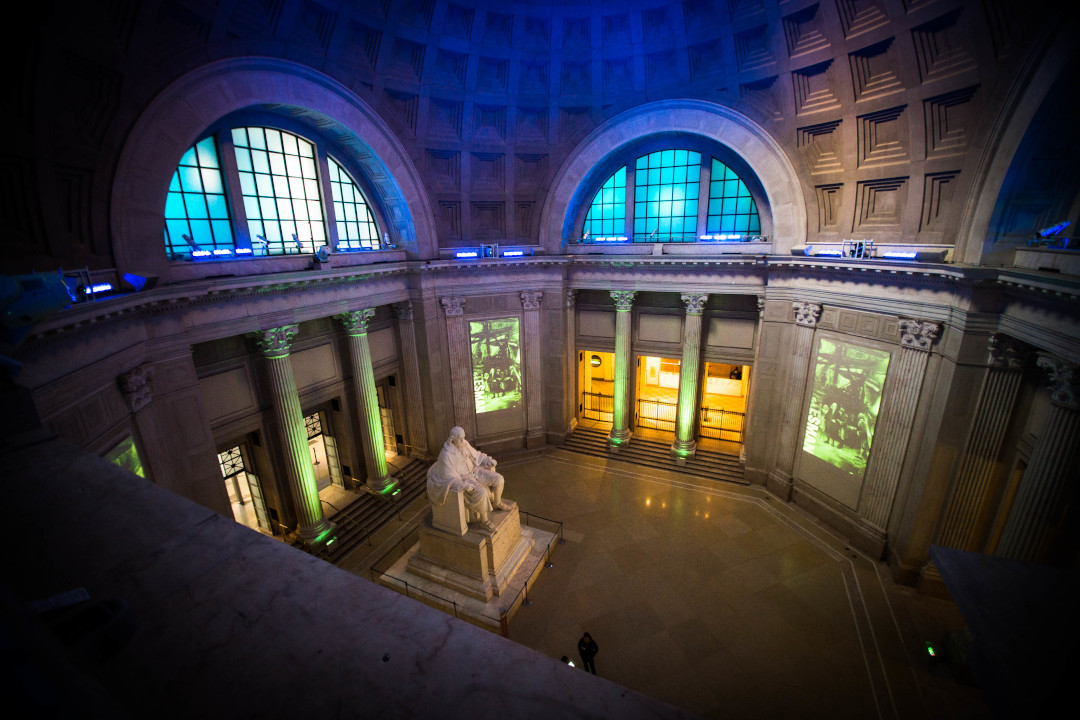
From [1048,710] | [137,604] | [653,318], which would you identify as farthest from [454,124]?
[1048,710]

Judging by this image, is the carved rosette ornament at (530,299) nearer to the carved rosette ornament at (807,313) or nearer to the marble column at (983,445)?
the carved rosette ornament at (807,313)

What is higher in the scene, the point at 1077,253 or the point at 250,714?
the point at 1077,253

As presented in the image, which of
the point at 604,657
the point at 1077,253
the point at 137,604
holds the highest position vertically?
the point at 1077,253

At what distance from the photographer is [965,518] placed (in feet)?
34.9

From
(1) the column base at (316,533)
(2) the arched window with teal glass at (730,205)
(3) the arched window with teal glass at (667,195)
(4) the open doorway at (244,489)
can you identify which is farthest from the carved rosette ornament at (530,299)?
(4) the open doorway at (244,489)

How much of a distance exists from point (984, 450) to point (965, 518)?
1705mm

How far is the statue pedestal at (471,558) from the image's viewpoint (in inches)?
435

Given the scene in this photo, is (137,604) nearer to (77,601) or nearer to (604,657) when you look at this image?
(77,601)

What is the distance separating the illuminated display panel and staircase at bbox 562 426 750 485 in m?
13.5

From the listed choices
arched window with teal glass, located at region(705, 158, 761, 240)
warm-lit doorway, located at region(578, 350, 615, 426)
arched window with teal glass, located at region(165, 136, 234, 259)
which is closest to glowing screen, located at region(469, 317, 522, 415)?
warm-lit doorway, located at region(578, 350, 615, 426)

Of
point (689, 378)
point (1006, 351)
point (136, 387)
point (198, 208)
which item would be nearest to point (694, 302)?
point (689, 378)

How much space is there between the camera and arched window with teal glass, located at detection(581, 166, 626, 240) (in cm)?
1752

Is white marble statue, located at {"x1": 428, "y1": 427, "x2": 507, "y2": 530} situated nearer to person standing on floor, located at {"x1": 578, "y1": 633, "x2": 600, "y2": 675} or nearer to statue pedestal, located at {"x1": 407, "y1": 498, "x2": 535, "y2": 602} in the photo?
statue pedestal, located at {"x1": 407, "y1": 498, "x2": 535, "y2": 602}

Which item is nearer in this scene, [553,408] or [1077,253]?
[1077,253]
